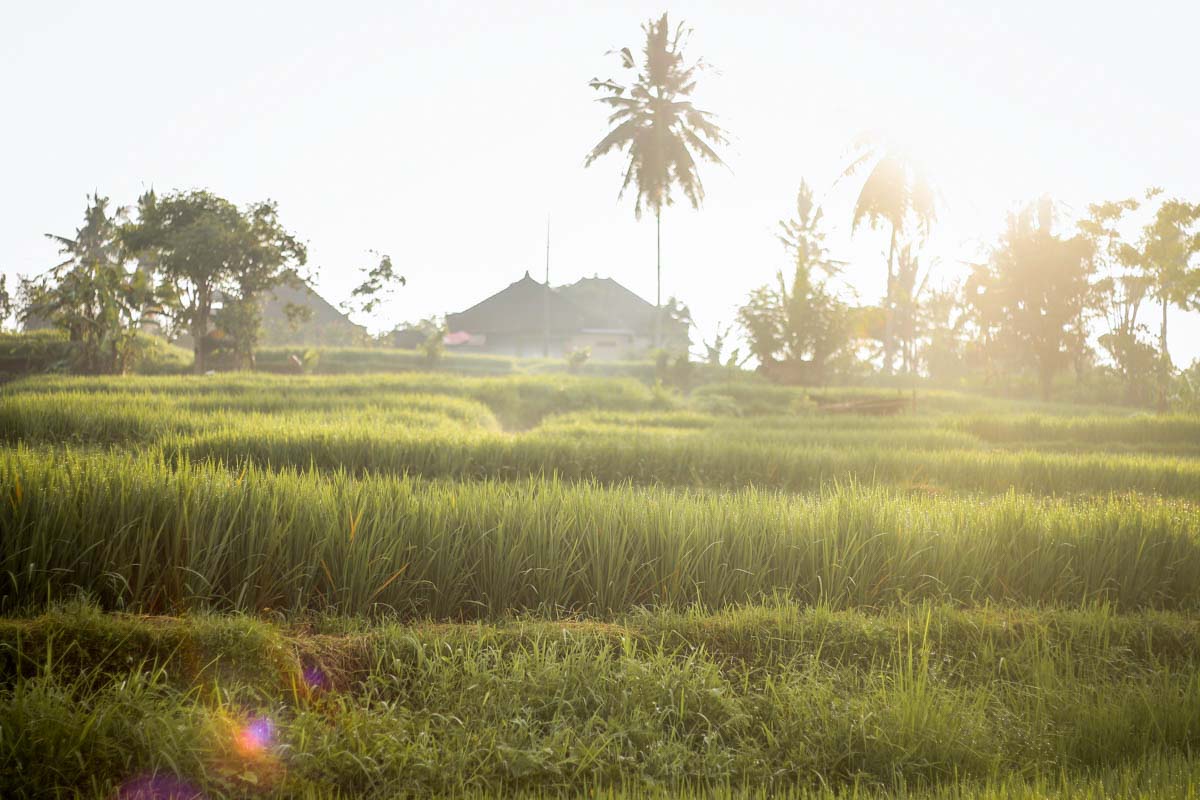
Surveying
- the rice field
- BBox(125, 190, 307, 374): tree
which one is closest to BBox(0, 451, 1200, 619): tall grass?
the rice field

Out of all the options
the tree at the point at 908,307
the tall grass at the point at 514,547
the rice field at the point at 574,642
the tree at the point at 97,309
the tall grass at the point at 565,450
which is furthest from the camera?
the tree at the point at 908,307

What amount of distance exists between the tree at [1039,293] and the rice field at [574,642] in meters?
21.9

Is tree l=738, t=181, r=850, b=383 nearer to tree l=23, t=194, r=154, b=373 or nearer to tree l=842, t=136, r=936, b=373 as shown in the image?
tree l=842, t=136, r=936, b=373

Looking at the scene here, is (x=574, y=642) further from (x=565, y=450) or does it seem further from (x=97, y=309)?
(x=97, y=309)

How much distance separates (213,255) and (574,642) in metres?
22.8

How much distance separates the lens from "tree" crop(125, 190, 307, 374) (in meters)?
22.7

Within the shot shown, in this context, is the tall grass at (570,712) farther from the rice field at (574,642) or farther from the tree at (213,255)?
the tree at (213,255)

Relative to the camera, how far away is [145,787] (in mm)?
2365

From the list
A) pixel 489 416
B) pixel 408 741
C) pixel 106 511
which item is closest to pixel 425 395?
pixel 489 416

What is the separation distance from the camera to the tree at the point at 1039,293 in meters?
25.4

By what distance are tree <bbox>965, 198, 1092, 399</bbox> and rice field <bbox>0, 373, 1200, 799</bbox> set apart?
71.9ft

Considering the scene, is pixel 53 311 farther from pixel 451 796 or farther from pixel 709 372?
pixel 451 796

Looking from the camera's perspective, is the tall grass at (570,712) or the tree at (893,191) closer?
the tall grass at (570,712)

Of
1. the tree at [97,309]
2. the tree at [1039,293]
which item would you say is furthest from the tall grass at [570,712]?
the tree at [1039,293]
